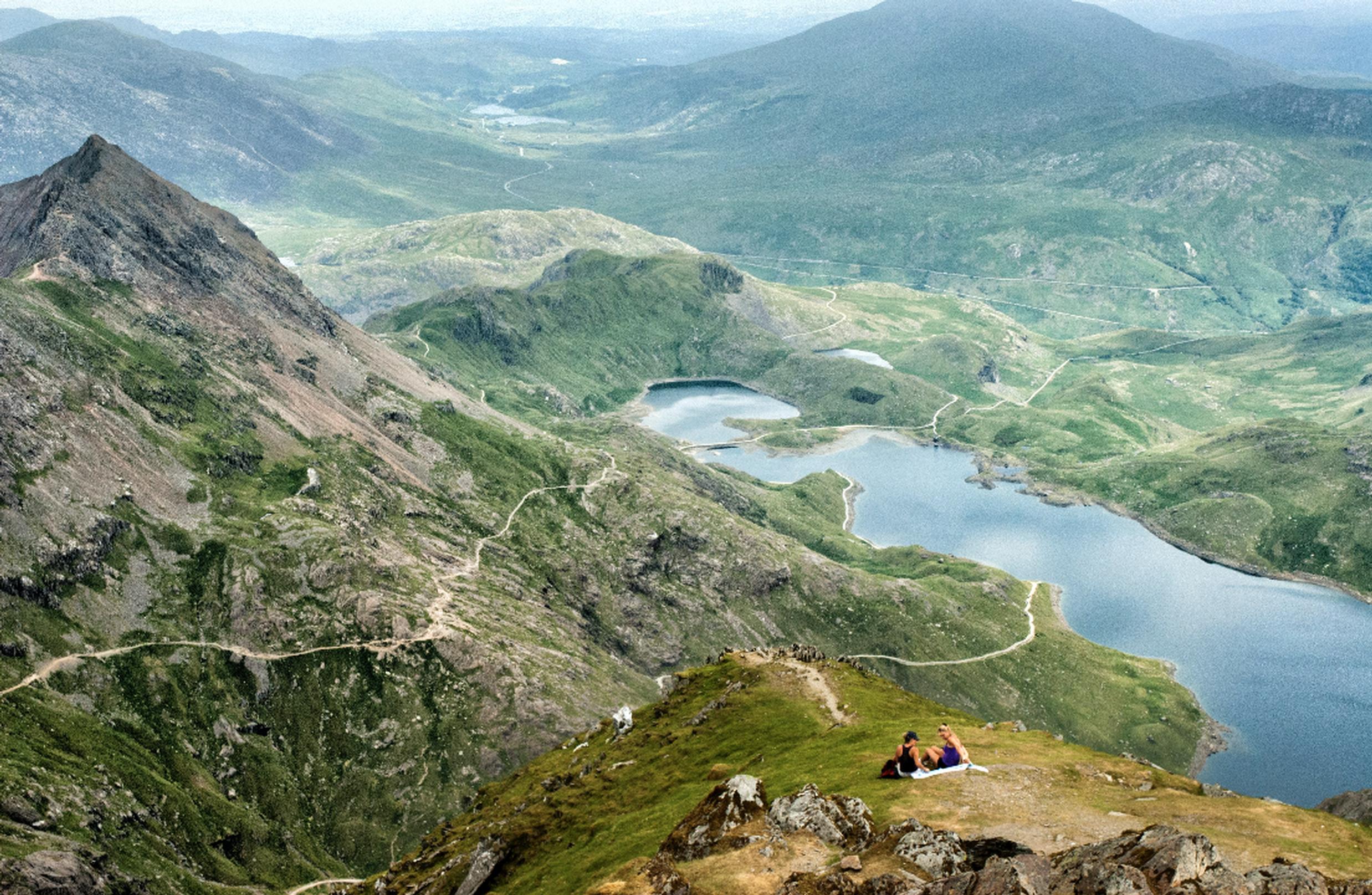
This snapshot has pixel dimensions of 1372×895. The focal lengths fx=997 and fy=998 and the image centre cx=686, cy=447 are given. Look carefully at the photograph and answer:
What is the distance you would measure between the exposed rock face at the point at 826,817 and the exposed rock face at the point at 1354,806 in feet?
124

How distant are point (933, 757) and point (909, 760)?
1.78m

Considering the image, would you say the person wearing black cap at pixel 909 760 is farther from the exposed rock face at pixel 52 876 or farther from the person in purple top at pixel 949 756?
the exposed rock face at pixel 52 876

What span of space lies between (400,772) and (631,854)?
99.1m

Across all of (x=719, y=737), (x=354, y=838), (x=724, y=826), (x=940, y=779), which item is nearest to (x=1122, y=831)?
(x=940, y=779)

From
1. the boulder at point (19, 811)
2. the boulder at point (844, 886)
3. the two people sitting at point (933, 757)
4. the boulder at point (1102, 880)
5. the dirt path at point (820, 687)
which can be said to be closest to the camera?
the boulder at point (1102, 880)

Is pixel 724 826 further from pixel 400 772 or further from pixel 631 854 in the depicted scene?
pixel 400 772

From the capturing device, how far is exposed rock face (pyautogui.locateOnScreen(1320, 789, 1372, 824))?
76062 millimetres

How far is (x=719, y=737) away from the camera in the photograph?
381ft

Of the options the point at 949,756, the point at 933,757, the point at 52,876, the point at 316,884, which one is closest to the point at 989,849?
the point at 933,757

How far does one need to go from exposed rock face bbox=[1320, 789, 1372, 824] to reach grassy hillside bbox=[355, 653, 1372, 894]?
821cm

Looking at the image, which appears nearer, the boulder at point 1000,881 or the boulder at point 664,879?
the boulder at point 1000,881

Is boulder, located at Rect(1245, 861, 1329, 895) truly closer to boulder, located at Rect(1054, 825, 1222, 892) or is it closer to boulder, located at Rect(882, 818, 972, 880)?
boulder, located at Rect(1054, 825, 1222, 892)

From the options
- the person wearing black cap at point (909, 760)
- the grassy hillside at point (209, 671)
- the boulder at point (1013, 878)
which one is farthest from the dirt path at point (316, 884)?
the boulder at point (1013, 878)

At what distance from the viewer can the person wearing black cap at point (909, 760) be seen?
76750 mm
